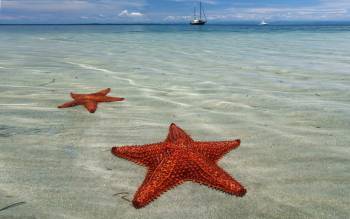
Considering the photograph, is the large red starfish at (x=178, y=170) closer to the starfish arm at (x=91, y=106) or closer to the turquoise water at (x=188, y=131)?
the turquoise water at (x=188, y=131)

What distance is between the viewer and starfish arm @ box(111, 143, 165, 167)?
7.71 ft

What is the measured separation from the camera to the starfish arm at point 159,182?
2.05 m

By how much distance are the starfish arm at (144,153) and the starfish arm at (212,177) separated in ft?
0.85

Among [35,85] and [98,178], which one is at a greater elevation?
[35,85]

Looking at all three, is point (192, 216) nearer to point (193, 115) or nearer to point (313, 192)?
point (313, 192)

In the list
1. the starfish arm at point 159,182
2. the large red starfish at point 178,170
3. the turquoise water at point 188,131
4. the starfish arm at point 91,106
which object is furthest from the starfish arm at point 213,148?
the starfish arm at point 91,106

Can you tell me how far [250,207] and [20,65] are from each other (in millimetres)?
7274

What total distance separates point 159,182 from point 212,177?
35 cm

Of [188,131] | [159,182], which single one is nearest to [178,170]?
[159,182]

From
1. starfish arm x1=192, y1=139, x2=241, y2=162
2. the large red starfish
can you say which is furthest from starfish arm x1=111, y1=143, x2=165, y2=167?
starfish arm x1=192, y1=139, x2=241, y2=162

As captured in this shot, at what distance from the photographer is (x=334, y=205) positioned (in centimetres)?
222

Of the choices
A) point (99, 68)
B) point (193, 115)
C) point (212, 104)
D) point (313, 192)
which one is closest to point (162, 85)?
point (212, 104)

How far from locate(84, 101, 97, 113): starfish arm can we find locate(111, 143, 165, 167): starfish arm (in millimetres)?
1455

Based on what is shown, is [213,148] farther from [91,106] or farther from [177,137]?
[91,106]
